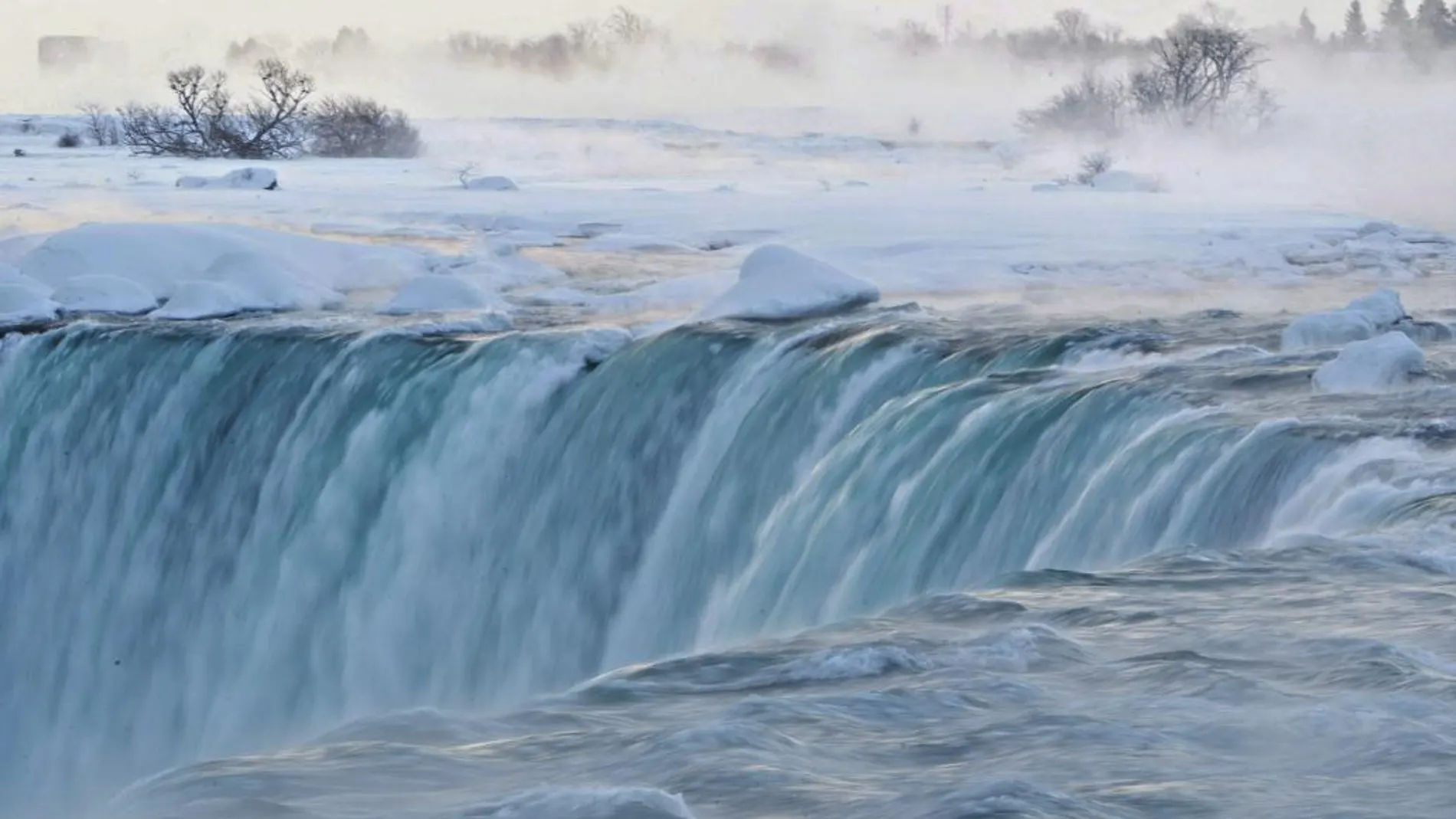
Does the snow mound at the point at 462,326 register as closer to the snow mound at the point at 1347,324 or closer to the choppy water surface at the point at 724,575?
the choppy water surface at the point at 724,575

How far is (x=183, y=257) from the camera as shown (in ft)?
62.6

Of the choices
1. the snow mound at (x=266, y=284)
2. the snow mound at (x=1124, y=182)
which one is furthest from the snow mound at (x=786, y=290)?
the snow mound at (x=1124, y=182)

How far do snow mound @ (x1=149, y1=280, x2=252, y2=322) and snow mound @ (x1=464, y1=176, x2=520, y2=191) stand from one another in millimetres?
17931

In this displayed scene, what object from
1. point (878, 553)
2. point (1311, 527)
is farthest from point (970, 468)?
point (1311, 527)

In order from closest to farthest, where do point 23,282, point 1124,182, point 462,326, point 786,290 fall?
point 786,290, point 462,326, point 23,282, point 1124,182

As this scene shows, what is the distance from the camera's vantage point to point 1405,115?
158 ft

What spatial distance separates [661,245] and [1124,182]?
16474mm

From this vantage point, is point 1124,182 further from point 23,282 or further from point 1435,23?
point 1435,23

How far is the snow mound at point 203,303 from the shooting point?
17109 mm

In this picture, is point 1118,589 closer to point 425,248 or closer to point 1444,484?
point 1444,484

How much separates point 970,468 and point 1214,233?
13.1 meters

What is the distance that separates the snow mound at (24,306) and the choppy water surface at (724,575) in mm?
792

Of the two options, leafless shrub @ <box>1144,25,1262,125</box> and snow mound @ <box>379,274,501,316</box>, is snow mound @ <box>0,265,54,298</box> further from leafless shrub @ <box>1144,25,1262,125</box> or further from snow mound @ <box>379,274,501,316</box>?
leafless shrub @ <box>1144,25,1262,125</box>

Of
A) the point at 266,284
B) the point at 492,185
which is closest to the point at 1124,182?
the point at 492,185
